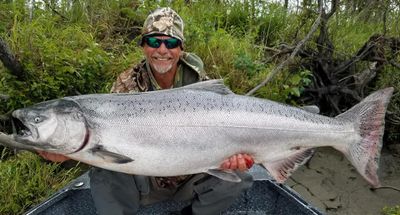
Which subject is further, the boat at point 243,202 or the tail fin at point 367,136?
the boat at point 243,202

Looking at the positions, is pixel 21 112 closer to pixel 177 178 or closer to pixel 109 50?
pixel 177 178

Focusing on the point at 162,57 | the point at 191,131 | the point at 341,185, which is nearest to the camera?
the point at 191,131

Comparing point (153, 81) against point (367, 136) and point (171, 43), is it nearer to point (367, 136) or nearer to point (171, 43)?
point (171, 43)

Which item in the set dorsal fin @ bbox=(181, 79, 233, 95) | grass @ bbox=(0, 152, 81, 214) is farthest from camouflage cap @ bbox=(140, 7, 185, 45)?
grass @ bbox=(0, 152, 81, 214)

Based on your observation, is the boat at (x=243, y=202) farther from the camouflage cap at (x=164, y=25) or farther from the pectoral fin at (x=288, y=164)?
the camouflage cap at (x=164, y=25)

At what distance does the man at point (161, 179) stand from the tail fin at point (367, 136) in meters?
0.76

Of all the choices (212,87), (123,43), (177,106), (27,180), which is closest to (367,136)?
(212,87)

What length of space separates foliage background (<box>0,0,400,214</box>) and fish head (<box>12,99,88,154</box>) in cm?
175

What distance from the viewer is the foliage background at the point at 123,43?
4.96 meters

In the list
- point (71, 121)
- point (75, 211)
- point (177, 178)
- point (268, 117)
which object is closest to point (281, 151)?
point (268, 117)

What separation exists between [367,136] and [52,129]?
186 cm

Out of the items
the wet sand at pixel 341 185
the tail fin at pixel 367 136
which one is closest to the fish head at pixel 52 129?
the tail fin at pixel 367 136

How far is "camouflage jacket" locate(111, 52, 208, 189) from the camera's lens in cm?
354

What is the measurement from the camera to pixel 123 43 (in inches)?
263
